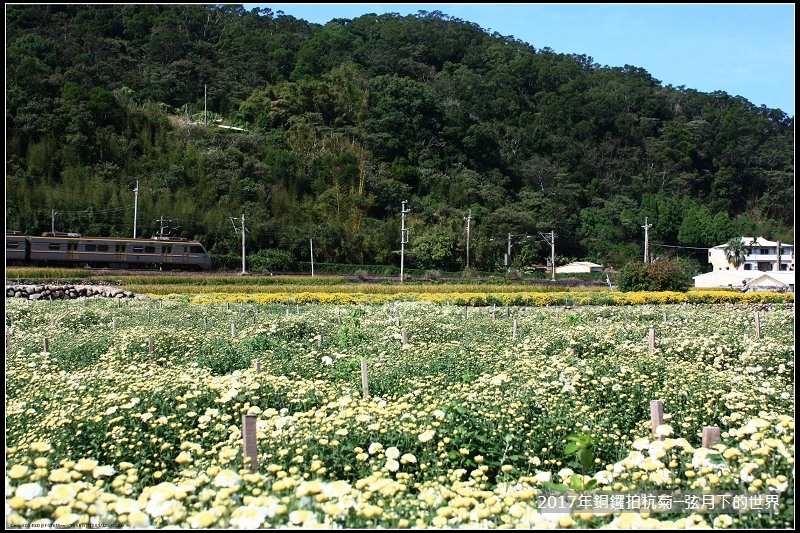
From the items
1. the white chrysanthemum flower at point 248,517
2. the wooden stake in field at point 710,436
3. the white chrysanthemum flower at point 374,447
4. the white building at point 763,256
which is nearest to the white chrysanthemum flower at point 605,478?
the wooden stake in field at point 710,436

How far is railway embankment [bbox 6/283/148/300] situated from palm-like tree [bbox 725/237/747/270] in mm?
64405

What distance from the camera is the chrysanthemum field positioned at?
12.4 feet

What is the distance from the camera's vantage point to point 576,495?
4266 mm

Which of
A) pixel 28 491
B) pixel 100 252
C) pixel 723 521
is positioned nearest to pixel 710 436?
pixel 723 521

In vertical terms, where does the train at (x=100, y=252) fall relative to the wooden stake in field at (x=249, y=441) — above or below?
above

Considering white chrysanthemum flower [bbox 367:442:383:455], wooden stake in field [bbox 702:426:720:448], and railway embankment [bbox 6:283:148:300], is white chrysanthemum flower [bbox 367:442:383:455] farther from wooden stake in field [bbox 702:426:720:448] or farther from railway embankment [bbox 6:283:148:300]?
railway embankment [bbox 6:283:148:300]

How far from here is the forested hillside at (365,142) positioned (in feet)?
207

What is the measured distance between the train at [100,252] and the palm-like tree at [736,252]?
54.0m

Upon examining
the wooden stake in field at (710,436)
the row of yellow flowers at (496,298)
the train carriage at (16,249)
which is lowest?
the row of yellow flowers at (496,298)

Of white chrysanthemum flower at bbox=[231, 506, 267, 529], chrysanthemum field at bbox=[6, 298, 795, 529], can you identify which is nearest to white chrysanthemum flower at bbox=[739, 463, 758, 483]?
chrysanthemum field at bbox=[6, 298, 795, 529]

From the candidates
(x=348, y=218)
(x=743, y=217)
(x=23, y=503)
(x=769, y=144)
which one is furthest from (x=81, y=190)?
(x=769, y=144)

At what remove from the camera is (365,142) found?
91.2 metres

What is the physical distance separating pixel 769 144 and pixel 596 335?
117m

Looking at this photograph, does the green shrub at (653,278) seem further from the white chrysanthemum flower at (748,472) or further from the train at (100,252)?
the white chrysanthemum flower at (748,472)
